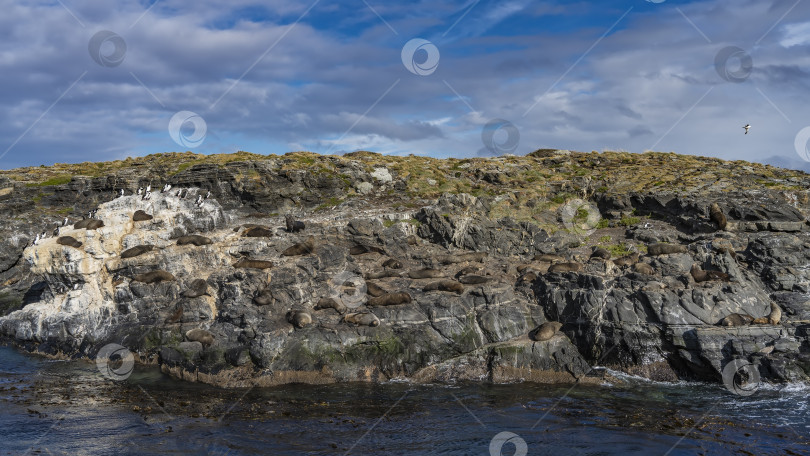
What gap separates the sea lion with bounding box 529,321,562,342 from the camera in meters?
24.2

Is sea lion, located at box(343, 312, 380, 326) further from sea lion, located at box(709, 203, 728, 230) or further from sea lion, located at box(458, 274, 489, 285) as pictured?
sea lion, located at box(709, 203, 728, 230)

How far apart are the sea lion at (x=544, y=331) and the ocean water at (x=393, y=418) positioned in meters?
2.29

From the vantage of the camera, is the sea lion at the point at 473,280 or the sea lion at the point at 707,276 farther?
the sea lion at the point at 473,280

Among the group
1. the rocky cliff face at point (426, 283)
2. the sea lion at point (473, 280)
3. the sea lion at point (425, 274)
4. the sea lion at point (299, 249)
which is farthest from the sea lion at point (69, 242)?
the sea lion at point (473, 280)

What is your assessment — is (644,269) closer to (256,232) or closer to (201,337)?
(256,232)

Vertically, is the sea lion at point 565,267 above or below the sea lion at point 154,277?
below

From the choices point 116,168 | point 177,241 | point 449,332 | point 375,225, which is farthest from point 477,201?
point 116,168

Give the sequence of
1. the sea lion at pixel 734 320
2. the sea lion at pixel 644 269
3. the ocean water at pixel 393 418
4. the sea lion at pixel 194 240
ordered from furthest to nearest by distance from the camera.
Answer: the sea lion at pixel 194 240, the sea lion at pixel 644 269, the sea lion at pixel 734 320, the ocean water at pixel 393 418

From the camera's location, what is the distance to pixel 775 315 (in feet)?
79.2

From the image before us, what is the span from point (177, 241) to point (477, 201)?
19340 mm

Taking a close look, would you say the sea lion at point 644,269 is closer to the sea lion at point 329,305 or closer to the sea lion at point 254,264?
the sea lion at point 329,305

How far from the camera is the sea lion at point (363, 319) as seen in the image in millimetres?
24547

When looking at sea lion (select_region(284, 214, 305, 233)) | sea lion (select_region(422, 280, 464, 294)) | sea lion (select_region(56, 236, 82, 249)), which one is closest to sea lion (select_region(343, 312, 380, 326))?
sea lion (select_region(422, 280, 464, 294))

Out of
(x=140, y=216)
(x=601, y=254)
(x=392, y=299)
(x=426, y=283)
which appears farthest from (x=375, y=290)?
(x=140, y=216)
